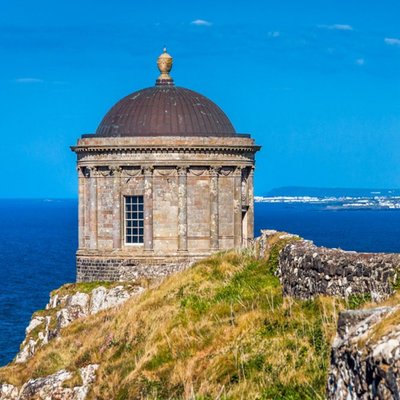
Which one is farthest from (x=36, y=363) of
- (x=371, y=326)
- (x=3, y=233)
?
(x=3, y=233)

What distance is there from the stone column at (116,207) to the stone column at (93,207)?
2.59 ft

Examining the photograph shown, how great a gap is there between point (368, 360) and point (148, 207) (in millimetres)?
30538

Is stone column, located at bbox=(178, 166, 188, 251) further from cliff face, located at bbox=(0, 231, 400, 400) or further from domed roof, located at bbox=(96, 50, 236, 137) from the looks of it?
cliff face, located at bbox=(0, 231, 400, 400)

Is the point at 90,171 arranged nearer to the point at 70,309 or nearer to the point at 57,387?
the point at 70,309

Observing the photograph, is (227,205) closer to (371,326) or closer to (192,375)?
(192,375)

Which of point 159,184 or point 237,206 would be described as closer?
point 159,184

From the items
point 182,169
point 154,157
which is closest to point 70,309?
point 154,157

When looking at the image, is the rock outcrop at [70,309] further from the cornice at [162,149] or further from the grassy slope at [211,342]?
the grassy slope at [211,342]

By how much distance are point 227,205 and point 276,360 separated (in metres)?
25.1

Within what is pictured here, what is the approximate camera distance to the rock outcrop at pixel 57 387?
71.3 feet

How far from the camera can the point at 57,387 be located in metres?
22.5

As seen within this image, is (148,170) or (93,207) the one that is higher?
(148,170)

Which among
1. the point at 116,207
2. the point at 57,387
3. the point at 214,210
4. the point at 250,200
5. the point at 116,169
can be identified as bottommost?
the point at 57,387

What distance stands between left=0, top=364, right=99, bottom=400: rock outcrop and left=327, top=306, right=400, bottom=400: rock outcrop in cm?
1122
